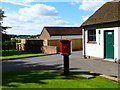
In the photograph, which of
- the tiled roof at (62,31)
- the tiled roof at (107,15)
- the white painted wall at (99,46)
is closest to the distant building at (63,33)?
the tiled roof at (62,31)

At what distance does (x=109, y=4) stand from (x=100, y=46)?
419 centimetres

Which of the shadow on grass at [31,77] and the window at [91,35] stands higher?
the window at [91,35]

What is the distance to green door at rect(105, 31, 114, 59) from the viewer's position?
11.1 metres

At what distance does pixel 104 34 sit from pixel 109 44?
0.94 m

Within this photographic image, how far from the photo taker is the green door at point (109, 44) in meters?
11.1

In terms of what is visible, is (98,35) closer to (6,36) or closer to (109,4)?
(109,4)

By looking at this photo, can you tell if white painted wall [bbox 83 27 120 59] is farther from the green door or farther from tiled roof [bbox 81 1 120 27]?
tiled roof [bbox 81 1 120 27]

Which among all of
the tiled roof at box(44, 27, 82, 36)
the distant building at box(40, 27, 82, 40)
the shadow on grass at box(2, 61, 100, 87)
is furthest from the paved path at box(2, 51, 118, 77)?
the tiled roof at box(44, 27, 82, 36)

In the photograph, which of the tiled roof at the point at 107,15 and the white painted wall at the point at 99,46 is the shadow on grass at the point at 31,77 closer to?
the white painted wall at the point at 99,46

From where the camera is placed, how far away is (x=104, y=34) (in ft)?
38.4

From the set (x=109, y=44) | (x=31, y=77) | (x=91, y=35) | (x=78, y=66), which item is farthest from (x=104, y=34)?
(x=31, y=77)

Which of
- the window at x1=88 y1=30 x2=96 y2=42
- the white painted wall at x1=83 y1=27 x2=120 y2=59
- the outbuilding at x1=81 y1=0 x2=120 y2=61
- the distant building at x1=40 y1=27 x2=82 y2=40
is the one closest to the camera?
the white painted wall at x1=83 y1=27 x2=120 y2=59

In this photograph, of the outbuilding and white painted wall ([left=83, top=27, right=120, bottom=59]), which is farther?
the outbuilding

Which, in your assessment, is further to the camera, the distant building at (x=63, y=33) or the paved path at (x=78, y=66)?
the distant building at (x=63, y=33)
